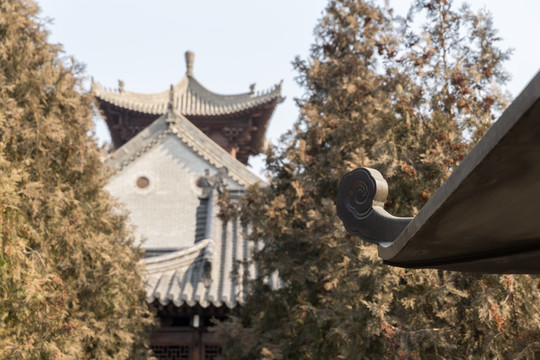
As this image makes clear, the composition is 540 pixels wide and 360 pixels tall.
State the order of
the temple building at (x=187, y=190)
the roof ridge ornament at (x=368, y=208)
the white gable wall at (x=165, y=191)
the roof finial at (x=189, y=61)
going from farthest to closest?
the roof finial at (x=189, y=61) → the white gable wall at (x=165, y=191) → the temple building at (x=187, y=190) → the roof ridge ornament at (x=368, y=208)

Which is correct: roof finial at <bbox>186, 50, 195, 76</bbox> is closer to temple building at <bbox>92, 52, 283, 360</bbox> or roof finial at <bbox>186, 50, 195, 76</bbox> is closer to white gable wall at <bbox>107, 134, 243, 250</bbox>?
temple building at <bbox>92, 52, 283, 360</bbox>

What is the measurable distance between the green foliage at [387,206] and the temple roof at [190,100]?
1382 centimetres

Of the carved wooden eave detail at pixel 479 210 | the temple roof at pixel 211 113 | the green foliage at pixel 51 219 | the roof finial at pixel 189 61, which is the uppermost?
the roof finial at pixel 189 61

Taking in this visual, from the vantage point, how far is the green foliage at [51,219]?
578 centimetres

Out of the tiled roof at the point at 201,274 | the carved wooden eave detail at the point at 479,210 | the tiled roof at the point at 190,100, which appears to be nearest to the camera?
the carved wooden eave detail at the point at 479,210

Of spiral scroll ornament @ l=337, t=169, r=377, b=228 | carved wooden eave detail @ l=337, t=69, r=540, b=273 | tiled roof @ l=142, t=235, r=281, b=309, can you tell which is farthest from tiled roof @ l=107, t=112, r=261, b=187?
carved wooden eave detail @ l=337, t=69, r=540, b=273

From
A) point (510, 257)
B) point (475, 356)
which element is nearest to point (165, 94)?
point (475, 356)

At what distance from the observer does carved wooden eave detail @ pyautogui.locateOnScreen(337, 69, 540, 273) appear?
1.32m

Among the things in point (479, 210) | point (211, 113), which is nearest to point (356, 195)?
point (479, 210)

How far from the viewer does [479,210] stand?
160cm

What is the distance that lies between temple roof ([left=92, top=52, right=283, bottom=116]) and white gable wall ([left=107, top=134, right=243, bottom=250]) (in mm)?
4174

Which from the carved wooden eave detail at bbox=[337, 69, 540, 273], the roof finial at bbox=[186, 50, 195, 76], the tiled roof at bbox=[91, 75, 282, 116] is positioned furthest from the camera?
the roof finial at bbox=[186, 50, 195, 76]

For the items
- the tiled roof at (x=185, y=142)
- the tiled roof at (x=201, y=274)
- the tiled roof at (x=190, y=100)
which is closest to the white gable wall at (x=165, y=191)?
the tiled roof at (x=185, y=142)

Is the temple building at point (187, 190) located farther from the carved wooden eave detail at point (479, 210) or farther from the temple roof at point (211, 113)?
the carved wooden eave detail at point (479, 210)
